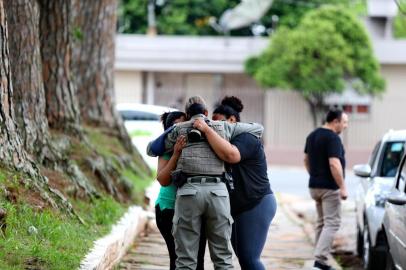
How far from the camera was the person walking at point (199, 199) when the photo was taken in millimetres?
7633

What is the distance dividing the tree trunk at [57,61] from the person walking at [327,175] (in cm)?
387

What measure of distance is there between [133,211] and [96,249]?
151 inches

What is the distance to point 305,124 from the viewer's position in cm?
3447

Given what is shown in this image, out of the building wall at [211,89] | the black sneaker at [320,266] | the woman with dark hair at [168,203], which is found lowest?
the building wall at [211,89]

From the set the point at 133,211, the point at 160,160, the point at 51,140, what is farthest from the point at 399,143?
the point at 160,160

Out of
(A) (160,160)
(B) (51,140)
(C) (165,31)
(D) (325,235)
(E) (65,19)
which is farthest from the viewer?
(C) (165,31)

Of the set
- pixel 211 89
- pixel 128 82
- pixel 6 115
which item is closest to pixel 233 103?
pixel 6 115

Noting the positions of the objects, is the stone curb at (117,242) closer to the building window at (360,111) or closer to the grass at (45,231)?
the grass at (45,231)

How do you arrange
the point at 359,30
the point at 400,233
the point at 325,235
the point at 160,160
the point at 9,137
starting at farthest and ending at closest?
the point at 359,30, the point at 325,235, the point at 9,137, the point at 400,233, the point at 160,160

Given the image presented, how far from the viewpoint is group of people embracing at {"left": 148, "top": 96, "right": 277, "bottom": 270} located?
7660 mm

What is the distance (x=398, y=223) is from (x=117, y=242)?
297 centimetres

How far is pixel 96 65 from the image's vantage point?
1780 cm

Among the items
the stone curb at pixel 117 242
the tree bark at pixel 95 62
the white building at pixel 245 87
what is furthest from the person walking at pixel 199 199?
the white building at pixel 245 87

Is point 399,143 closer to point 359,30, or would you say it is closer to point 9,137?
point 9,137
